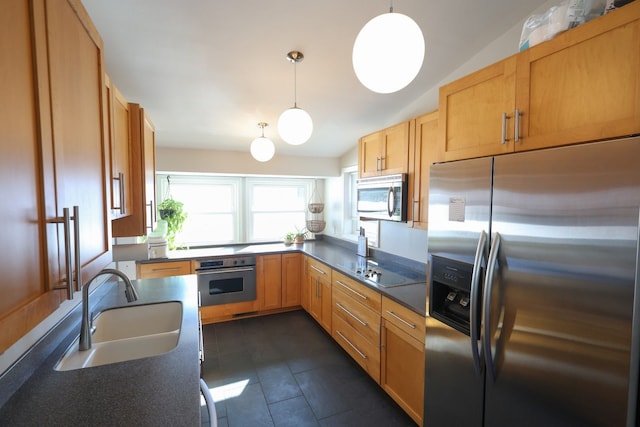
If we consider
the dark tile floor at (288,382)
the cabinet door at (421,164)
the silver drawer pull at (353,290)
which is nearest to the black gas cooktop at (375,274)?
the silver drawer pull at (353,290)

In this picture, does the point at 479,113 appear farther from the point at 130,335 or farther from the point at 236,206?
the point at 236,206

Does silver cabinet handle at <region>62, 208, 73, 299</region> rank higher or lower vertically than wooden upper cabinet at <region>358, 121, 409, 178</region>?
lower

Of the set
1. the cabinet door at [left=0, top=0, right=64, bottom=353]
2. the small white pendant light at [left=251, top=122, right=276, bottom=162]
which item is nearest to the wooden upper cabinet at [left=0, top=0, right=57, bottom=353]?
the cabinet door at [left=0, top=0, right=64, bottom=353]

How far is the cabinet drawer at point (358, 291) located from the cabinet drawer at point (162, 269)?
1762 mm

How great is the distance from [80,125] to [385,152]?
6.97 ft

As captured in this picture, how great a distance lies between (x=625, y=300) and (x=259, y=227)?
13.4 feet

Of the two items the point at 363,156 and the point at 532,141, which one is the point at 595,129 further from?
the point at 363,156

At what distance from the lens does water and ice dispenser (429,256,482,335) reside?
4.62 ft

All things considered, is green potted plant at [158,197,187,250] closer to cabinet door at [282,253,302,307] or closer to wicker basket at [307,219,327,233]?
cabinet door at [282,253,302,307]

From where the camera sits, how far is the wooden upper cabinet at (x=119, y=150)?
118cm

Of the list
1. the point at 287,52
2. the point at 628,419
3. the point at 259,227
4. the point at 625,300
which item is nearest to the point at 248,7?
the point at 287,52

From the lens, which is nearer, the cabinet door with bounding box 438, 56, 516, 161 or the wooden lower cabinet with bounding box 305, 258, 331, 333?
the cabinet door with bounding box 438, 56, 516, 161

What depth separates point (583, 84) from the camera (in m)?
1.04

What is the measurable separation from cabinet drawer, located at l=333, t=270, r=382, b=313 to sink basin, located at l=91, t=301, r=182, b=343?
133 centimetres
